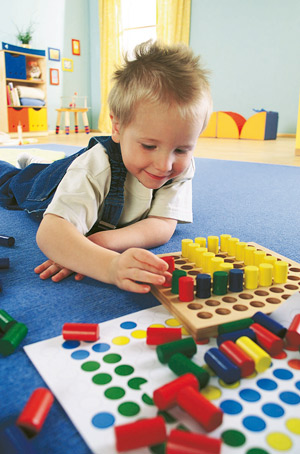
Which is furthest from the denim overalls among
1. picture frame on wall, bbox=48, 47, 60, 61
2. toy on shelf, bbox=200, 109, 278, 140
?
picture frame on wall, bbox=48, 47, 60, 61

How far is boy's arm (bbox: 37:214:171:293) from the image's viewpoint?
0.59m

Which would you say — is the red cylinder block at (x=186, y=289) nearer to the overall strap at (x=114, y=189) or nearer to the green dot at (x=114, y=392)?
the green dot at (x=114, y=392)

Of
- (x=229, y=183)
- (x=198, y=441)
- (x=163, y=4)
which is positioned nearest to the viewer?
(x=198, y=441)

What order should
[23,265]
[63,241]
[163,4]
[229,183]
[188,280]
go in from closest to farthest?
[188,280]
[63,241]
[23,265]
[229,183]
[163,4]

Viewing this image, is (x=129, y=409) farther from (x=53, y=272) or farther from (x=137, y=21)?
(x=137, y=21)

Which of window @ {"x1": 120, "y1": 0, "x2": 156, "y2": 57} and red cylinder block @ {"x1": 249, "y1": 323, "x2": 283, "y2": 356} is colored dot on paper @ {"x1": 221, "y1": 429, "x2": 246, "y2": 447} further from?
window @ {"x1": 120, "y1": 0, "x2": 156, "y2": 57}

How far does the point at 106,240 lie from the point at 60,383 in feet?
1.33

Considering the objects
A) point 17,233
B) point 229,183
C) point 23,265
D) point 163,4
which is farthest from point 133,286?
point 163,4

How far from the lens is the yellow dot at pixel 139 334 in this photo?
54cm

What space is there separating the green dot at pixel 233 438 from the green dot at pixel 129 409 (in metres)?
0.09

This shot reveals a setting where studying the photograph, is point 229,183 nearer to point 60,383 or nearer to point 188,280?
point 188,280

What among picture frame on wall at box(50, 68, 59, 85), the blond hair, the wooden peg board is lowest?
the wooden peg board

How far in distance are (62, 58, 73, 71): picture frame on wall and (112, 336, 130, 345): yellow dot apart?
516cm

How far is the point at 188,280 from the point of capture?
1.93ft
